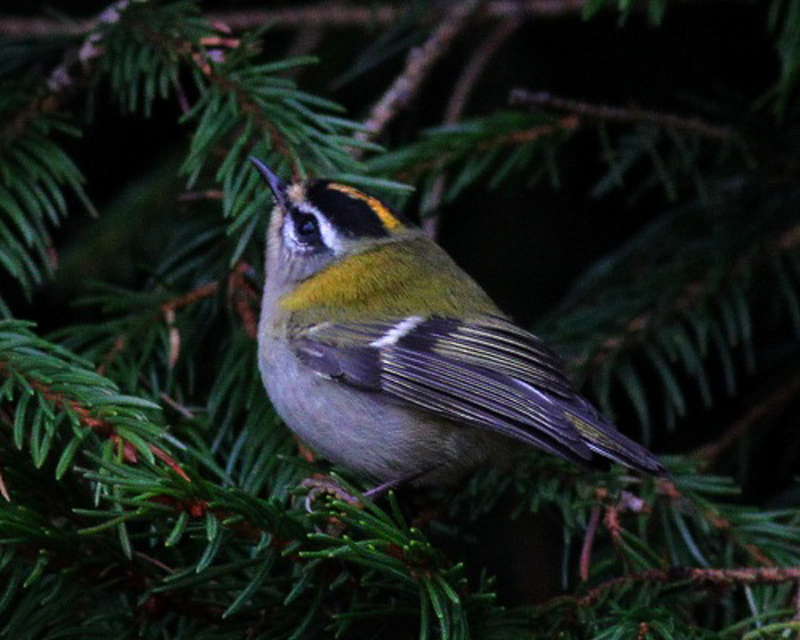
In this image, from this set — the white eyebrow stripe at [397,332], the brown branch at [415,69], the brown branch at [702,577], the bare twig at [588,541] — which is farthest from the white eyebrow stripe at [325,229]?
the brown branch at [702,577]

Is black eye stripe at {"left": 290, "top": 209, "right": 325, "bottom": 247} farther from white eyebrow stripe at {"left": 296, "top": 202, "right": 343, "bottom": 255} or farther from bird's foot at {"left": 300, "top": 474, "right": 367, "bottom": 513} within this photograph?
bird's foot at {"left": 300, "top": 474, "right": 367, "bottom": 513}

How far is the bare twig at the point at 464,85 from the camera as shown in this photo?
81.5 inches

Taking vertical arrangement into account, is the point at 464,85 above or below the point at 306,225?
above

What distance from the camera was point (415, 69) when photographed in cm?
203

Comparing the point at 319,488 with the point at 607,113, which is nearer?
the point at 319,488

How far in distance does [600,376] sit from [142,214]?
976 mm

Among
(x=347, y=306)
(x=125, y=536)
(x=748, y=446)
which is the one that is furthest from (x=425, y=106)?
(x=125, y=536)

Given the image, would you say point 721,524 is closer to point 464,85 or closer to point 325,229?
point 325,229

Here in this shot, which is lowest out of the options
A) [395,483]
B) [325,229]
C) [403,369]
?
A: [395,483]

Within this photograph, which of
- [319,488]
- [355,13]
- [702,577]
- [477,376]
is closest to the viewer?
[702,577]

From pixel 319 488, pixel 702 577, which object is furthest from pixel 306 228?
pixel 702 577

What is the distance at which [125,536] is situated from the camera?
1207mm

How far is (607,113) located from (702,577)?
0.89 m

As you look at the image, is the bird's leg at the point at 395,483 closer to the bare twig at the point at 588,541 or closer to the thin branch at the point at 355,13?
the bare twig at the point at 588,541
